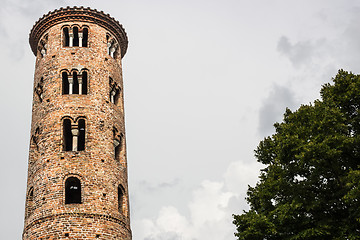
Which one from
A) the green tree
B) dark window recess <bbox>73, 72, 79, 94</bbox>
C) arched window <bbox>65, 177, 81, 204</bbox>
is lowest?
the green tree

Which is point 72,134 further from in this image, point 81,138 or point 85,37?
point 85,37

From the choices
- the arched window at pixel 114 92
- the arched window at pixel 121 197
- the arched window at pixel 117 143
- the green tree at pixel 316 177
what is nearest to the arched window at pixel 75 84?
the arched window at pixel 114 92

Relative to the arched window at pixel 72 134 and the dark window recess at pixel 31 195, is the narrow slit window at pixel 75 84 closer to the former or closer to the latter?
the arched window at pixel 72 134

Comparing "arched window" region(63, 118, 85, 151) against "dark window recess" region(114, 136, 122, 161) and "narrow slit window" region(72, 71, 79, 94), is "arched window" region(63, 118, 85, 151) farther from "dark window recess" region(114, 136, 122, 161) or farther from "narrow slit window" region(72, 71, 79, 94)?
"narrow slit window" region(72, 71, 79, 94)

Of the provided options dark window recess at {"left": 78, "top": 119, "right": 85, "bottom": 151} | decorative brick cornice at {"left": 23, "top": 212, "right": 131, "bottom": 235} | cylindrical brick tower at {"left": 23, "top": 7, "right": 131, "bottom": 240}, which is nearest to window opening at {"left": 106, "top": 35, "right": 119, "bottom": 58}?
cylindrical brick tower at {"left": 23, "top": 7, "right": 131, "bottom": 240}

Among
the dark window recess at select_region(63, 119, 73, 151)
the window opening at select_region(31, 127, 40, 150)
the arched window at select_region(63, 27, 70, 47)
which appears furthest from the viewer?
the arched window at select_region(63, 27, 70, 47)

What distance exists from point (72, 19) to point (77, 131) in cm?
780

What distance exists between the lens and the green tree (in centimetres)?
1733

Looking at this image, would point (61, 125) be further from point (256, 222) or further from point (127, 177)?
point (256, 222)

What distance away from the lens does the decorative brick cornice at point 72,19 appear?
30.0 meters

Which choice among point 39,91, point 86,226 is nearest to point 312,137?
point 86,226

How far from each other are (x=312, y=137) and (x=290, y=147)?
98cm

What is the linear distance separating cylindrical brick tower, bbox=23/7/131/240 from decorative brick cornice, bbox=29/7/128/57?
0.19 ft

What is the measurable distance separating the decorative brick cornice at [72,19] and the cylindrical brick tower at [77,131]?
6 centimetres
